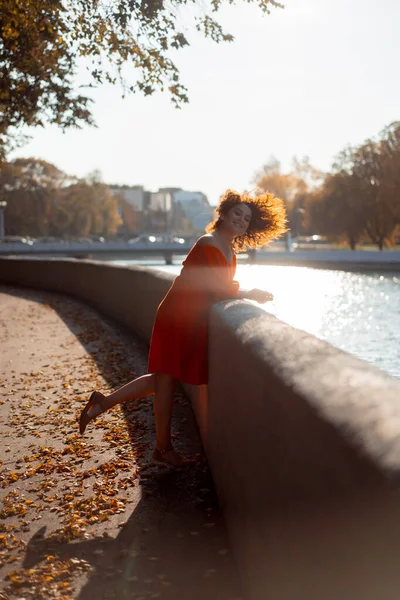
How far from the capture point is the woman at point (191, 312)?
5.50 meters

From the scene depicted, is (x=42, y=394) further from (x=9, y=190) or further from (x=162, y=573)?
(x=9, y=190)

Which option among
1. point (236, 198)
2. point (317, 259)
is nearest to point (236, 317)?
point (236, 198)

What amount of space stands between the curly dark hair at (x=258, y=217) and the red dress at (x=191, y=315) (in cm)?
36

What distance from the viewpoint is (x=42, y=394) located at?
912 cm

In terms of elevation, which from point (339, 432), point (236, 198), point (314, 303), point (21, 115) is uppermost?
point (21, 115)

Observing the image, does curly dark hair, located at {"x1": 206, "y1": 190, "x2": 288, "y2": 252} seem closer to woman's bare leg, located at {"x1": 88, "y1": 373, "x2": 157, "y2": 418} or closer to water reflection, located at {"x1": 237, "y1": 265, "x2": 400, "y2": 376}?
woman's bare leg, located at {"x1": 88, "y1": 373, "x2": 157, "y2": 418}

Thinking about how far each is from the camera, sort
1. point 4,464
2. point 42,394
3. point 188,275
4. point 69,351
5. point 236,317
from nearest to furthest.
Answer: point 236,317 → point 188,275 → point 4,464 → point 42,394 → point 69,351

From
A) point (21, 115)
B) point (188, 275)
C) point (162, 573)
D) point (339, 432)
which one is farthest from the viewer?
point (21, 115)

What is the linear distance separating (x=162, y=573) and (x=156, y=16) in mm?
11013

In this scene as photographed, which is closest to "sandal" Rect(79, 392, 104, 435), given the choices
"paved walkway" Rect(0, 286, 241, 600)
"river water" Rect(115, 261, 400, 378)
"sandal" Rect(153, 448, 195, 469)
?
"paved walkway" Rect(0, 286, 241, 600)

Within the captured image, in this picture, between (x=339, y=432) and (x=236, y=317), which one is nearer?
(x=339, y=432)

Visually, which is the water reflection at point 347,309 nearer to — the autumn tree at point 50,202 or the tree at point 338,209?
the tree at point 338,209

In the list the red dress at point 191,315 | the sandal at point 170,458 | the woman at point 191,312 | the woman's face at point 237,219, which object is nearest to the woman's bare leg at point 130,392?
the woman at point 191,312

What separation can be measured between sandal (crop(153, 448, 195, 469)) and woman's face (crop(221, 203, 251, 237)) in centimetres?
152
